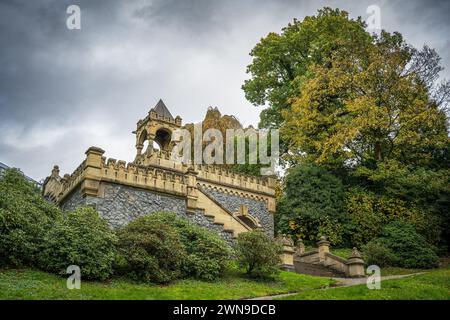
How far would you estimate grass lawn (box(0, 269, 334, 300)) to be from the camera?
11.8 metres

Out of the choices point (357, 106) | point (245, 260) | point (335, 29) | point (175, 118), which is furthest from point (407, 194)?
point (175, 118)

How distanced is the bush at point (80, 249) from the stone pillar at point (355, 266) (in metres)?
9.90

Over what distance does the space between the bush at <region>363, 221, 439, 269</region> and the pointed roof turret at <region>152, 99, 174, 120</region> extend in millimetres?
17357

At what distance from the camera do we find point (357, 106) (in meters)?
26.7

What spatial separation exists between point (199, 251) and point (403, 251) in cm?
999

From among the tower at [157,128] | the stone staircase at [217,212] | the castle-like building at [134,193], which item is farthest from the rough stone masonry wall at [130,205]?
the tower at [157,128]

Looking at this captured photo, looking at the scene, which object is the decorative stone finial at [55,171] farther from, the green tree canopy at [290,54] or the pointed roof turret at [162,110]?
the green tree canopy at [290,54]

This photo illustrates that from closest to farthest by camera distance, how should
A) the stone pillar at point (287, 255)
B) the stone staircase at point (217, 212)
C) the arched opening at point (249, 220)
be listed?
the stone pillar at point (287, 255) < the stone staircase at point (217, 212) < the arched opening at point (249, 220)

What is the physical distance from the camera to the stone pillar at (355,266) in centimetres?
1966

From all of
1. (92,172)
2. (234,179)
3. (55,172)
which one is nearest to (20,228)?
(92,172)

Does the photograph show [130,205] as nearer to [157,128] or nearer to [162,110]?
[157,128]

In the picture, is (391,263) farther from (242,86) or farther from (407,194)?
(242,86)

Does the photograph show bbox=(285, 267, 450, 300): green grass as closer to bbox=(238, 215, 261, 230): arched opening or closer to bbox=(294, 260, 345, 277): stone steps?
bbox=(294, 260, 345, 277): stone steps

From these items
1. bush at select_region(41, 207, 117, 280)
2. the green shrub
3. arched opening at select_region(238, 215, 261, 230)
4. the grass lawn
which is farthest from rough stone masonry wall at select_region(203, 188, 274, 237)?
bush at select_region(41, 207, 117, 280)
